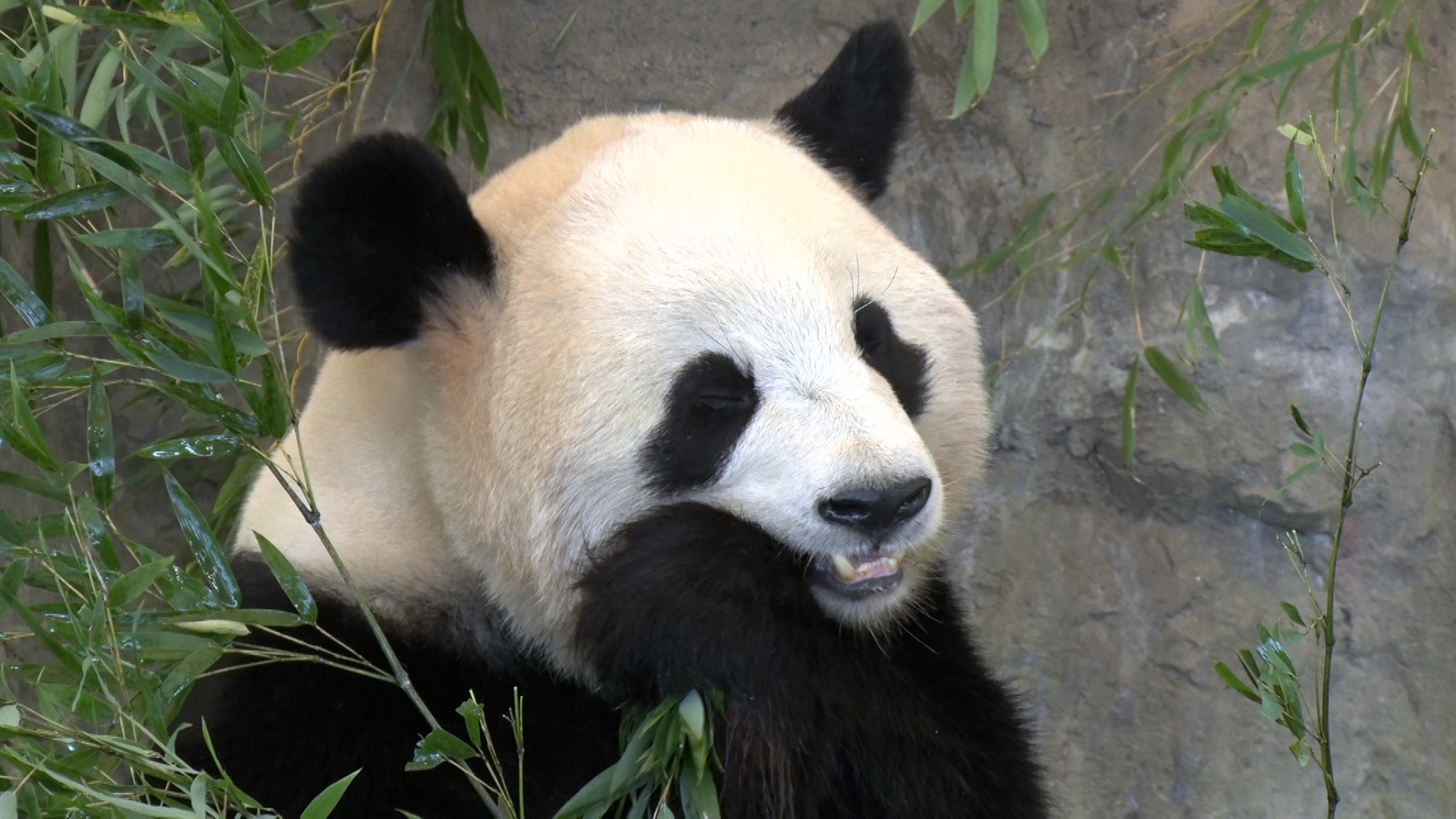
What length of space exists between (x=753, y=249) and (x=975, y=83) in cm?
69

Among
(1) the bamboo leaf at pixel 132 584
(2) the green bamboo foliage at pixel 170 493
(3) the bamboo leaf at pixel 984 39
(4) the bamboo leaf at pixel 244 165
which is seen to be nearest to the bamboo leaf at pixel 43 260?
(2) the green bamboo foliage at pixel 170 493

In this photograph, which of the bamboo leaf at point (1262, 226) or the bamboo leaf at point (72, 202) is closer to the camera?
the bamboo leaf at point (72, 202)

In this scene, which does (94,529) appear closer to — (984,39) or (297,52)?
(297,52)

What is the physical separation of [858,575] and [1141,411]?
172cm

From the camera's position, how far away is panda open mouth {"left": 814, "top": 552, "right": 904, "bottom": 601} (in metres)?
1.60

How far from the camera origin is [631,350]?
1616 millimetres

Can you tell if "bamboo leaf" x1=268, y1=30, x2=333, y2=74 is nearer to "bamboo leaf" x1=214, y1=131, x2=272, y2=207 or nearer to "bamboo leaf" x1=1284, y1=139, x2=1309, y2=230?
"bamboo leaf" x1=214, y1=131, x2=272, y2=207

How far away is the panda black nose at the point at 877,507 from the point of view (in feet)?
4.77

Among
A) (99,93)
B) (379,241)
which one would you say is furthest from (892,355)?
(99,93)

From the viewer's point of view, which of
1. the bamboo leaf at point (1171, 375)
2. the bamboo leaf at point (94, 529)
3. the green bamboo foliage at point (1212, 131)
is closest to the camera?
the bamboo leaf at point (94, 529)

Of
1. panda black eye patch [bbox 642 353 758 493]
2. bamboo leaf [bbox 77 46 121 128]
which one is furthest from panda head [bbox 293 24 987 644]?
bamboo leaf [bbox 77 46 121 128]

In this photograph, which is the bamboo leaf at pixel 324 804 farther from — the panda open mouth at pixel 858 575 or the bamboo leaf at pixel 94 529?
the panda open mouth at pixel 858 575

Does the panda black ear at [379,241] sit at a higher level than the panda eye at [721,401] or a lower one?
higher

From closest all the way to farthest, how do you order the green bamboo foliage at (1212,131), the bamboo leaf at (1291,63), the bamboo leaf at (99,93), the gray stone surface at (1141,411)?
the bamboo leaf at (99,93) → the bamboo leaf at (1291,63) → the green bamboo foliage at (1212,131) → the gray stone surface at (1141,411)
